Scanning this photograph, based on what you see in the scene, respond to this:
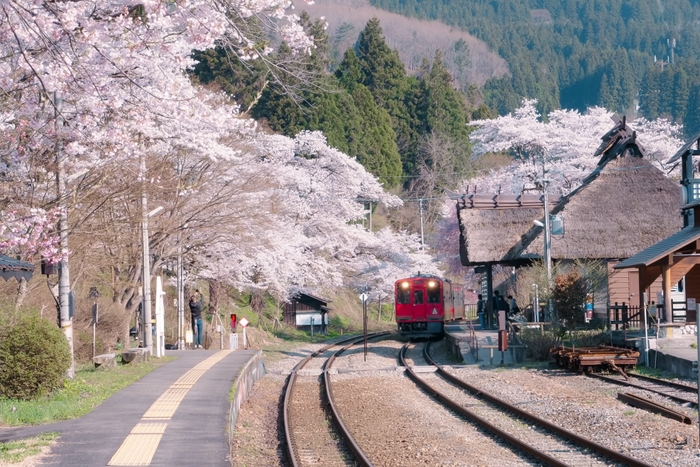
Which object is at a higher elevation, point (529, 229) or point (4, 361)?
point (529, 229)

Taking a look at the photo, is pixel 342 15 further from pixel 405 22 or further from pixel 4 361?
pixel 4 361

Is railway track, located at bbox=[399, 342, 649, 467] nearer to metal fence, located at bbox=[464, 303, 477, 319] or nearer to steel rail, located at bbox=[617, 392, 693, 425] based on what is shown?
steel rail, located at bbox=[617, 392, 693, 425]

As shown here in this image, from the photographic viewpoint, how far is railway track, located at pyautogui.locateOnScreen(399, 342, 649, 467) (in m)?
9.56

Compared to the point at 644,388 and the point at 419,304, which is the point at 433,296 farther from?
the point at 644,388

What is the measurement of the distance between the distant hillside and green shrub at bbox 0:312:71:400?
99.8 metres

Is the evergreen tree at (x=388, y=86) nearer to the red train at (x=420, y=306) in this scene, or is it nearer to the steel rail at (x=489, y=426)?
the red train at (x=420, y=306)

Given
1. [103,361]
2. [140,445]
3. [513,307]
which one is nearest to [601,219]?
[513,307]

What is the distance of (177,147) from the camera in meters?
22.1

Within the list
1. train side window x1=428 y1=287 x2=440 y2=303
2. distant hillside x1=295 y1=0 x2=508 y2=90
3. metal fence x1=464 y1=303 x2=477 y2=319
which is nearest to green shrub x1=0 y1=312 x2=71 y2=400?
train side window x1=428 y1=287 x2=440 y2=303

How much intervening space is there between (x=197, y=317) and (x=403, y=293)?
34.5 feet

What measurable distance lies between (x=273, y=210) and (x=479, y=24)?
11485 cm

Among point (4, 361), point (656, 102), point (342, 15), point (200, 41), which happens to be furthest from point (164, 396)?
point (342, 15)

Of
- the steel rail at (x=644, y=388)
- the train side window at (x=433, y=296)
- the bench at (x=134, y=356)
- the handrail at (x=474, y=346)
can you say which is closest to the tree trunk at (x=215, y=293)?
the train side window at (x=433, y=296)

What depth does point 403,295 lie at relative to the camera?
113ft
